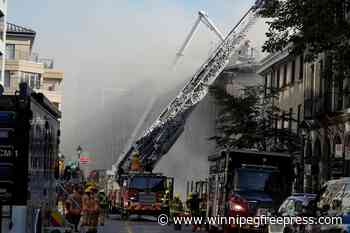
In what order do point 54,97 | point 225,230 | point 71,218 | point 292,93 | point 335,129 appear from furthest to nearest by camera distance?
point 54,97 < point 292,93 < point 335,129 < point 225,230 < point 71,218

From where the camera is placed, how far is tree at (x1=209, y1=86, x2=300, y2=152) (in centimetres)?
5031

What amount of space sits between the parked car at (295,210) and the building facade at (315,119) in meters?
17.7

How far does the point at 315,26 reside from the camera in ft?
86.4

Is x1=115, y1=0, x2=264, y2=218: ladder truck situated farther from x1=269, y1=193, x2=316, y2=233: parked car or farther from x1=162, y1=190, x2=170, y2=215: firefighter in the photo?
x1=269, y1=193, x2=316, y2=233: parked car

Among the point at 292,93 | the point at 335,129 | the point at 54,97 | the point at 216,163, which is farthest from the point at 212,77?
the point at 54,97

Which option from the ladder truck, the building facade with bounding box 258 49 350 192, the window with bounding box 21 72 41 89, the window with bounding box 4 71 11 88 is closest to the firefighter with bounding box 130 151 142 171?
the ladder truck

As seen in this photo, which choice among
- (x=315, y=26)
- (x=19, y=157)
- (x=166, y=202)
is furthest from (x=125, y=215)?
(x=19, y=157)

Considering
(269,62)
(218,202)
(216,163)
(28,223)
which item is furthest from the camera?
(269,62)

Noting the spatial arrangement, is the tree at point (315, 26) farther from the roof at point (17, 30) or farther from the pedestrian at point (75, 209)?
the roof at point (17, 30)

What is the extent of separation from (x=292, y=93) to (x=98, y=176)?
2204 centimetres

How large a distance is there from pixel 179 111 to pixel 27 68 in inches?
1496

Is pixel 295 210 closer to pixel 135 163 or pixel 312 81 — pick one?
pixel 135 163

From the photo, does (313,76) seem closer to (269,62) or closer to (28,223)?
(269,62)

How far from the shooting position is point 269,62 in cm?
6838
